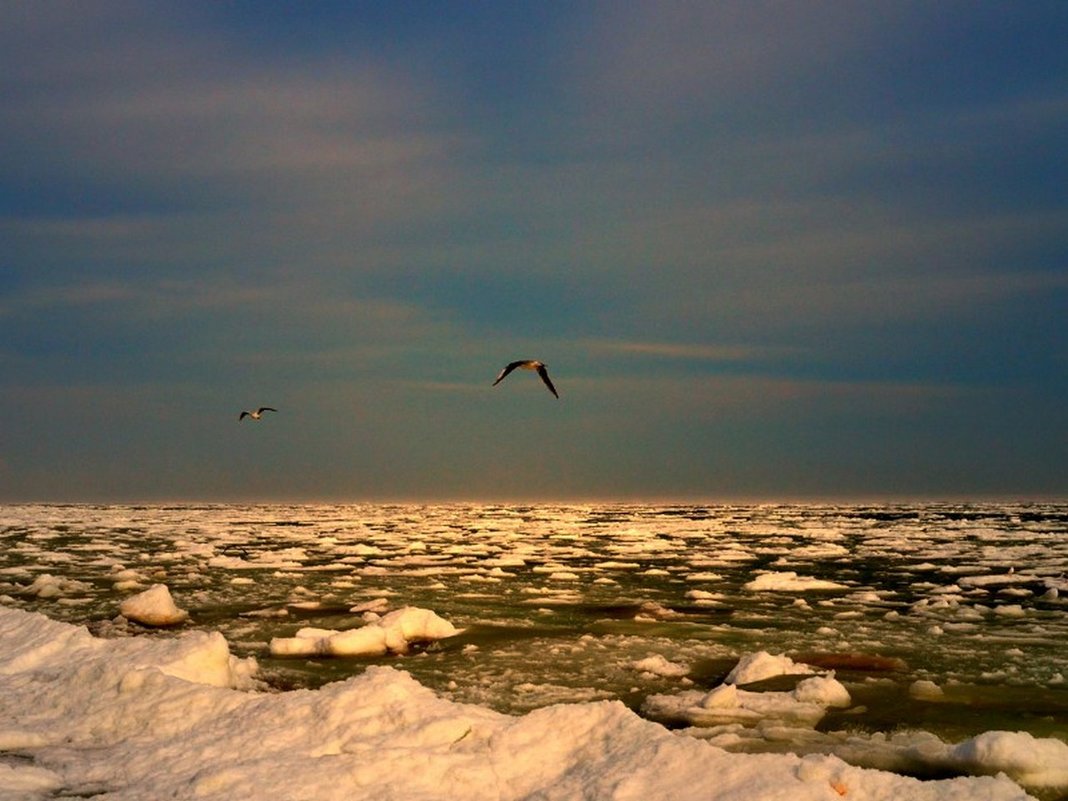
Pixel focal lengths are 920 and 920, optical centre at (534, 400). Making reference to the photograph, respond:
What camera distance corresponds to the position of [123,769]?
5031mm

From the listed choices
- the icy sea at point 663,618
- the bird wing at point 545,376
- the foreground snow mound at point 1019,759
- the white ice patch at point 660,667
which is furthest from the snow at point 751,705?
the bird wing at point 545,376

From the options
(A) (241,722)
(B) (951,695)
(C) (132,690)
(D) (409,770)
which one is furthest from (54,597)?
(B) (951,695)

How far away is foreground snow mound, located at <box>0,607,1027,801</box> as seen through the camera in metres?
4.45

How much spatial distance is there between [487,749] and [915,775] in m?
2.32

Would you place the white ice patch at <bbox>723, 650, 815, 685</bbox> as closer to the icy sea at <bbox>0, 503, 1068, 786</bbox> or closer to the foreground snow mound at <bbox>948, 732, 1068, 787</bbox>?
the icy sea at <bbox>0, 503, 1068, 786</bbox>

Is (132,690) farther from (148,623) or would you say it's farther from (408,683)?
(148,623)

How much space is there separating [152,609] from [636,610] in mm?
5611

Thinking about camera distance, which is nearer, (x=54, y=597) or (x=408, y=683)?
(x=408, y=683)

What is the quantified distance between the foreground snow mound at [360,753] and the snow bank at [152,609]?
389 centimetres

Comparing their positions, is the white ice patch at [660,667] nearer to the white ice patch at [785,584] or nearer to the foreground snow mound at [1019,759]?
the foreground snow mound at [1019,759]

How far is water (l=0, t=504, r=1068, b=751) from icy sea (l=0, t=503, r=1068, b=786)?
38mm

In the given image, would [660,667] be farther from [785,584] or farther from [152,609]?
[785,584]

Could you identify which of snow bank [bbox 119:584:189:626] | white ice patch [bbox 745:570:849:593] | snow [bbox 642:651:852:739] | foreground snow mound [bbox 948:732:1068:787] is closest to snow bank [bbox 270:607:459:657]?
snow bank [bbox 119:584:189:626]

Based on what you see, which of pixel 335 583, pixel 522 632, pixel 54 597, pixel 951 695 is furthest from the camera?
pixel 335 583
